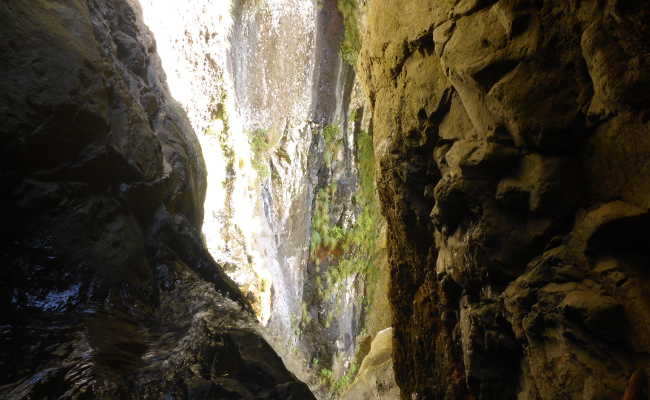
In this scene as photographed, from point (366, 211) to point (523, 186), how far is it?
3.88 metres

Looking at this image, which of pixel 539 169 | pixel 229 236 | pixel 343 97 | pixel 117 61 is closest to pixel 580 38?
pixel 539 169

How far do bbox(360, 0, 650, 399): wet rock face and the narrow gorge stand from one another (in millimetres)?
11

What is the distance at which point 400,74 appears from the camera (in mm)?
3490

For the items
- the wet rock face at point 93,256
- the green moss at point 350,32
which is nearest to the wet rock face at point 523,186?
the wet rock face at point 93,256

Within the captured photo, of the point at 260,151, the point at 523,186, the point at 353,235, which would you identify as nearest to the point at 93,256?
the point at 353,235

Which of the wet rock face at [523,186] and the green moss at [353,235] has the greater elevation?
the green moss at [353,235]

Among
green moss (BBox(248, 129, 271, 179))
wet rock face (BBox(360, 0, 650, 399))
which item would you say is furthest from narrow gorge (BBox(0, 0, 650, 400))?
green moss (BBox(248, 129, 271, 179))

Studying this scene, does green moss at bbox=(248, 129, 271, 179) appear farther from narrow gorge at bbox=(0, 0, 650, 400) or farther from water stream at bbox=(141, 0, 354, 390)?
narrow gorge at bbox=(0, 0, 650, 400)

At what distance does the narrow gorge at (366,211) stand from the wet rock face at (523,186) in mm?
11

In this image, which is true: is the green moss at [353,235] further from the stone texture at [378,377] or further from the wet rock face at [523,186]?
the wet rock face at [523,186]

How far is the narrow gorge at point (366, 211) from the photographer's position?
6.86 ft

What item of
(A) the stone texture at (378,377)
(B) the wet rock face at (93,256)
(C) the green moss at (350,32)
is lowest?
(A) the stone texture at (378,377)

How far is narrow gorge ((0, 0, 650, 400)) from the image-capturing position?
2092mm

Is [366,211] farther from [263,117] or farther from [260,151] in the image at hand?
[263,117]
